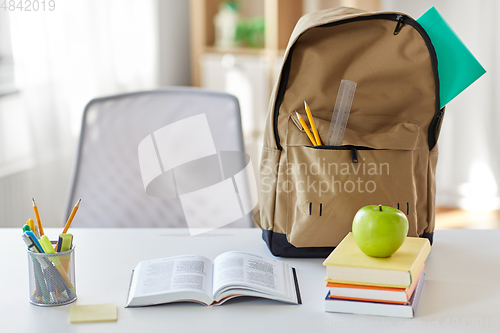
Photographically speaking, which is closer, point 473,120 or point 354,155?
point 354,155

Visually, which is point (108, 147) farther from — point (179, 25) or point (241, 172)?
point (179, 25)

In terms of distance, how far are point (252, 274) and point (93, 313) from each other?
24 cm

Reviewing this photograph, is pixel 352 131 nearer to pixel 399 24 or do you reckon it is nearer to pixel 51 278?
pixel 399 24

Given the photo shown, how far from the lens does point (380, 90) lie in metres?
0.97

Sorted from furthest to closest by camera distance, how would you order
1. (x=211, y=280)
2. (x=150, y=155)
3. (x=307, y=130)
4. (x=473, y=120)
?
(x=473, y=120) → (x=150, y=155) → (x=307, y=130) → (x=211, y=280)

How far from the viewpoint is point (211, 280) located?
843 mm

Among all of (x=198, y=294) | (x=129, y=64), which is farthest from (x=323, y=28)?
(x=129, y=64)

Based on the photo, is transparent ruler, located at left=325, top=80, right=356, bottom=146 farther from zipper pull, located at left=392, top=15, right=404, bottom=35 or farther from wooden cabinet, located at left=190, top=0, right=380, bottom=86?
wooden cabinet, located at left=190, top=0, right=380, bottom=86

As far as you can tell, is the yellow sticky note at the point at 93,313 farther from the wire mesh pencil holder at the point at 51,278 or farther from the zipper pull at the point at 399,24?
the zipper pull at the point at 399,24

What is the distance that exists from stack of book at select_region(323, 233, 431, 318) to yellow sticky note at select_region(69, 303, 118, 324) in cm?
31

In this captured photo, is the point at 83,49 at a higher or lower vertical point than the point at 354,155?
higher

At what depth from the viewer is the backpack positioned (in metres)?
0.94

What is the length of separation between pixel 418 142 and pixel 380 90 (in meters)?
0.12

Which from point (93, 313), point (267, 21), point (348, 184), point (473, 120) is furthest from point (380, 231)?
point (473, 120)
